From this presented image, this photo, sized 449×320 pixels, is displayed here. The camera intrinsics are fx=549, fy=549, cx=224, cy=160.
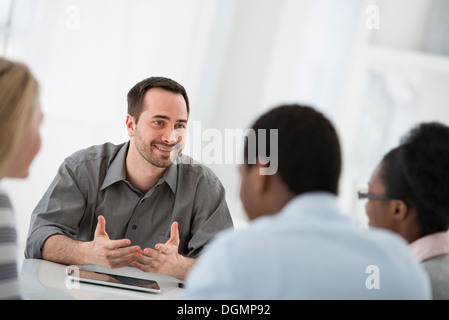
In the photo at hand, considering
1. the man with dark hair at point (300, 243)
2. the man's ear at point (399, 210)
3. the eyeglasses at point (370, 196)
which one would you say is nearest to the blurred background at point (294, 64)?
the eyeglasses at point (370, 196)

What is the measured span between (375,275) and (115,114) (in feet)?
12.0

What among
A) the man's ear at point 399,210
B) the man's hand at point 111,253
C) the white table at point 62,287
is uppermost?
the man's ear at point 399,210

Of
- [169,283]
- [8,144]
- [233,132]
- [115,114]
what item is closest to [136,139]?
[169,283]

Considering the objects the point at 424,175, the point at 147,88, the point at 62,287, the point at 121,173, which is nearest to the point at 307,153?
the point at 424,175

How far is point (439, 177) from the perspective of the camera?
1586 mm

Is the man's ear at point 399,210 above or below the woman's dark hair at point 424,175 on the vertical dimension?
below

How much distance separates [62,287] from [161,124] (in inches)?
36.5

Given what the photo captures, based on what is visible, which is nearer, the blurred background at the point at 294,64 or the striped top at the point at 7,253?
the striped top at the point at 7,253

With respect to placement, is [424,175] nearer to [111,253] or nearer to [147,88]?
[111,253]

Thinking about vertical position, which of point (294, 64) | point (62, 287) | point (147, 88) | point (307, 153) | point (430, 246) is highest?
point (294, 64)

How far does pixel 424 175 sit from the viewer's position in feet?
5.25

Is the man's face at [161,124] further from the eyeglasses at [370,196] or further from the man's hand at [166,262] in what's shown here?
the eyeglasses at [370,196]

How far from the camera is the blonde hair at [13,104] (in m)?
1.24

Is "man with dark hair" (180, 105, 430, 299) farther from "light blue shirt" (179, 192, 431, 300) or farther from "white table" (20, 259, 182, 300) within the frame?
"white table" (20, 259, 182, 300)
